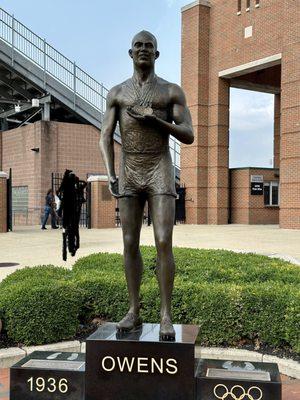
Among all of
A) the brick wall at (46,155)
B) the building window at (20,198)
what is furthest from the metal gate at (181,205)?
the building window at (20,198)

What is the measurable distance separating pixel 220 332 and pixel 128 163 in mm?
2341

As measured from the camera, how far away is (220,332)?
221 inches

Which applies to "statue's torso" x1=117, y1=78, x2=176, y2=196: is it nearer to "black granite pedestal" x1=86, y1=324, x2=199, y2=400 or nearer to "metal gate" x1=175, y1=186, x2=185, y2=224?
"black granite pedestal" x1=86, y1=324, x2=199, y2=400

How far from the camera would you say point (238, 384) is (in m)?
3.79

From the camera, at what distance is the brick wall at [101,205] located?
76.8 ft

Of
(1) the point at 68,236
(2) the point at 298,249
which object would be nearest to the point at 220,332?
(1) the point at 68,236

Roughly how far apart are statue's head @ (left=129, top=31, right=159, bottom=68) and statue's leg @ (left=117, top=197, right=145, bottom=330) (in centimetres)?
113

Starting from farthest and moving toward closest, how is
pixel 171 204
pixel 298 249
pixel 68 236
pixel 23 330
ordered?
1. pixel 298 249
2. pixel 68 236
3. pixel 23 330
4. pixel 171 204

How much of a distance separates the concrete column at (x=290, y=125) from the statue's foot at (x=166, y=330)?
19.1 m

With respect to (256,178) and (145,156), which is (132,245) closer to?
(145,156)

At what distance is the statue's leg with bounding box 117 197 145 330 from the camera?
436 centimetres

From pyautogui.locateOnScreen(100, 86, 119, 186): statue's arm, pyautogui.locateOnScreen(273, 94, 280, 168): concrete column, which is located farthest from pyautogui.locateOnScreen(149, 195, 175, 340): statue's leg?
pyautogui.locateOnScreen(273, 94, 280, 168): concrete column

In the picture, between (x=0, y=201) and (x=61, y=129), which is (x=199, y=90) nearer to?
(x=61, y=129)

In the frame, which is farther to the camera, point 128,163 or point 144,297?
point 144,297
